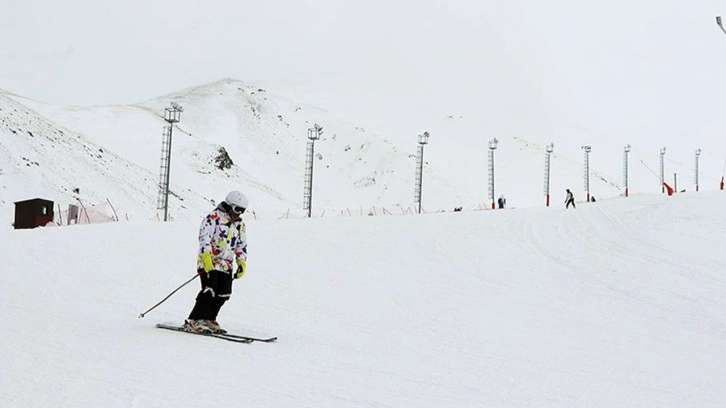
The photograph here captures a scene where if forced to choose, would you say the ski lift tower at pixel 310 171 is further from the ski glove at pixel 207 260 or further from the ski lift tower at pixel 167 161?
the ski glove at pixel 207 260

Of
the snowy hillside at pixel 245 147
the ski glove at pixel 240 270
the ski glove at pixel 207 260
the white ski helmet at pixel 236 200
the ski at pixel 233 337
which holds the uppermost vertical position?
the snowy hillside at pixel 245 147

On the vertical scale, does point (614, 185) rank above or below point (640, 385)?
above

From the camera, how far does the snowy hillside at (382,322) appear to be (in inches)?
234

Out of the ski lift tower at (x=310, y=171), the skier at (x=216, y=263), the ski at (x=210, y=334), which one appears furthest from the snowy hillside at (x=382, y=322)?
the ski lift tower at (x=310, y=171)

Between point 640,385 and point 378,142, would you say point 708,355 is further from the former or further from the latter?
point 378,142

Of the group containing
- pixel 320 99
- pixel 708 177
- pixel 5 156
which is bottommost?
pixel 5 156

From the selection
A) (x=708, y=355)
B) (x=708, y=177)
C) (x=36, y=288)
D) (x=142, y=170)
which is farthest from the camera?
(x=708, y=177)

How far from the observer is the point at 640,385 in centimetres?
657

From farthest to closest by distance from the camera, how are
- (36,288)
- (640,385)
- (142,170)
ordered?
(142,170), (36,288), (640,385)

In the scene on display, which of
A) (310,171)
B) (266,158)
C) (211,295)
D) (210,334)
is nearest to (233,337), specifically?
(210,334)

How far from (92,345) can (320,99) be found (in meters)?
144

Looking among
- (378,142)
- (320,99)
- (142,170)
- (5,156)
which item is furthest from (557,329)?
(320,99)

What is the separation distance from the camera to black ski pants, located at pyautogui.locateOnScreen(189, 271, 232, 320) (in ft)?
27.0

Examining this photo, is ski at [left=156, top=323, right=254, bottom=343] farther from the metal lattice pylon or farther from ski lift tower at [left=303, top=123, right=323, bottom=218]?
ski lift tower at [left=303, top=123, right=323, bottom=218]
